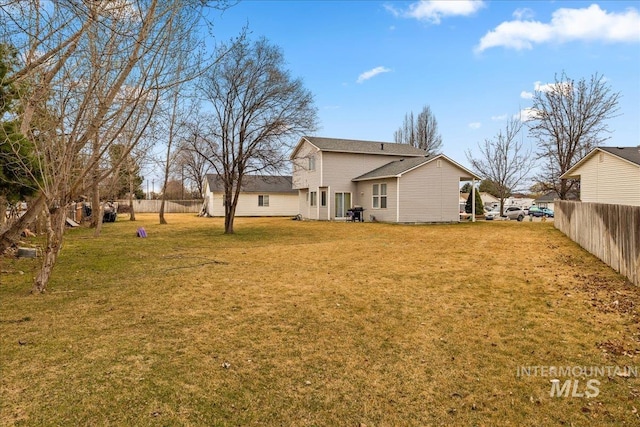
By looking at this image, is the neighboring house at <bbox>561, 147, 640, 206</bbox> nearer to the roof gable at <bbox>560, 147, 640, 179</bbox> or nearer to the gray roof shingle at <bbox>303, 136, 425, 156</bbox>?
the roof gable at <bbox>560, 147, 640, 179</bbox>

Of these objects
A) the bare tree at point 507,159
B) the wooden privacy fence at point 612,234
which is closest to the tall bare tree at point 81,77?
the wooden privacy fence at point 612,234

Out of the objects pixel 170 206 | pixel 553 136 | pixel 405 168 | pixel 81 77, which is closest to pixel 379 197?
pixel 405 168

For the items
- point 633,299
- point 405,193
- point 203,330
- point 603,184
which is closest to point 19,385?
point 203,330

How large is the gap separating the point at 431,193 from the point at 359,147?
6.37 m

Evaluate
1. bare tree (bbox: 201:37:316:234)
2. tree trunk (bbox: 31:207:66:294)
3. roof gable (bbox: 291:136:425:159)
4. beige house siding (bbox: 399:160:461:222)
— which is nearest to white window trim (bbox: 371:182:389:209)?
beige house siding (bbox: 399:160:461:222)

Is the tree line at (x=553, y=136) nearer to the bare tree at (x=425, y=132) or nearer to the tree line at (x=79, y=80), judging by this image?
the bare tree at (x=425, y=132)

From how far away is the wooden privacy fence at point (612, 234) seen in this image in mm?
6250

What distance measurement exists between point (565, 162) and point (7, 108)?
93.3 ft

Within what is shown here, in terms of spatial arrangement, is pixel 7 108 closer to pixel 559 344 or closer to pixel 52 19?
pixel 52 19

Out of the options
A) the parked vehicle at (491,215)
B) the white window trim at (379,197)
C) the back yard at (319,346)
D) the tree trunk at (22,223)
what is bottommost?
the back yard at (319,346)

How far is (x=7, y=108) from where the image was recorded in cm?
616

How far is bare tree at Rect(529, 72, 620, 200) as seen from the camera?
23141 millimetres

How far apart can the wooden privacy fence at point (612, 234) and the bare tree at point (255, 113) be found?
11060mm

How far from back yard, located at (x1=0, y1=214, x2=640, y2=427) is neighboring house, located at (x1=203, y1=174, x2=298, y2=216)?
86.7 ft
